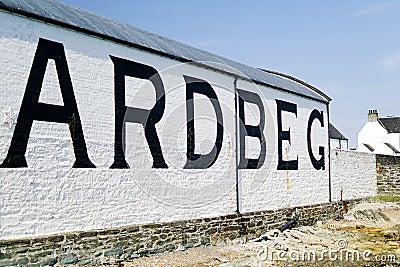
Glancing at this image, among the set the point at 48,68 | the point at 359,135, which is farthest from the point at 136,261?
the point at 359,135

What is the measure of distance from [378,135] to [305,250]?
35813 mm

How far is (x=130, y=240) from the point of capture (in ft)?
34.1

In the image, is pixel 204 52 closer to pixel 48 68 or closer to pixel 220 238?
pixel 220 238

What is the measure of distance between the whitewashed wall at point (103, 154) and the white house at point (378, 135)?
108 feet

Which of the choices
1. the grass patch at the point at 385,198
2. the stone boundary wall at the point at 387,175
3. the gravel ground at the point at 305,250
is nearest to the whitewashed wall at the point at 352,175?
the grass patch at the point at 385,198

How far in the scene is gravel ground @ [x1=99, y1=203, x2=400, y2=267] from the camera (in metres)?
10.6

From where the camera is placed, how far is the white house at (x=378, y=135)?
44.3 m

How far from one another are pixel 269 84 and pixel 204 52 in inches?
95.3

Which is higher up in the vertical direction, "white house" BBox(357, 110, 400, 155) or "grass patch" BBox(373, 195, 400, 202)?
"white house" BBox(357, 110, 400, 155)

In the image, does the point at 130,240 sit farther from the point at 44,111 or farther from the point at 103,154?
the point at 44,111

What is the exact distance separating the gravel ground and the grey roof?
100 ft

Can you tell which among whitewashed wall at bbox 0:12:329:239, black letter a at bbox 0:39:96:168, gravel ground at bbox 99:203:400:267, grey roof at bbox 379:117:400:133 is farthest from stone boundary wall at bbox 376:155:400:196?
grey roof at bbox 379:117:400:133

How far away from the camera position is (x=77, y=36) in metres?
9.62

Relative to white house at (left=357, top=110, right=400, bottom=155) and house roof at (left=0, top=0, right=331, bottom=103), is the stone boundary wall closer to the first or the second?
house roof at (left=0, top=0, right=331, bottom=103)
